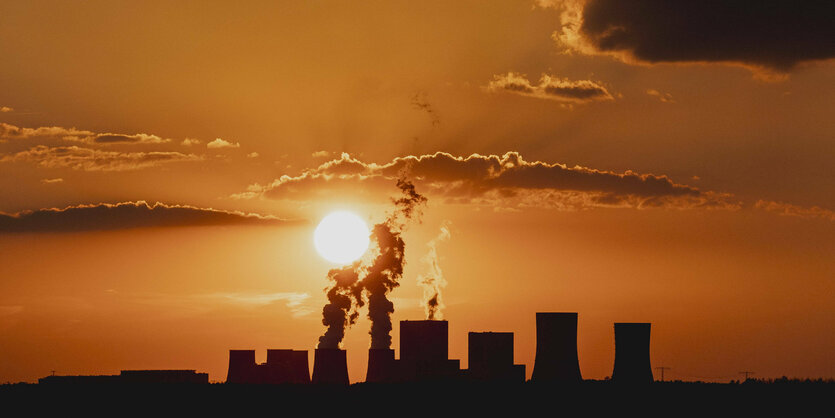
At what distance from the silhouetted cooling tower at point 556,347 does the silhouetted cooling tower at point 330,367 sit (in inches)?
668

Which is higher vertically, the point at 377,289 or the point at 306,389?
the point at 377,289

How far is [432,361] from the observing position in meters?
96.4

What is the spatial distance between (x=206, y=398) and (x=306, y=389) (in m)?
11.3

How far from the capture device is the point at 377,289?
3750 inches

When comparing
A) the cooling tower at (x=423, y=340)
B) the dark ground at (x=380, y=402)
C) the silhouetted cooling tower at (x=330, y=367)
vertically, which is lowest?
the dark ground at (x=380, y=402)

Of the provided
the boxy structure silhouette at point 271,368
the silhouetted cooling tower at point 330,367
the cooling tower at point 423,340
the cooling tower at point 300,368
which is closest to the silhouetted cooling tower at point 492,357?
the cooling tower at point 423,340

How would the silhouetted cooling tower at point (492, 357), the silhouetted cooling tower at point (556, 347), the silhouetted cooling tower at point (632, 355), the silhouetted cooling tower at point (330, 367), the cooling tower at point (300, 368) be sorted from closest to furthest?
1. the silhouetted cooling tower at point (632, 355)
2. the silhouetted cooling tower at point (556, 347)
3. the silhouetted cooling tower at point (330, 367)
4. the cooling tower at point (300, 368)
5. the silhouetted cooling tower at point (492, 357)

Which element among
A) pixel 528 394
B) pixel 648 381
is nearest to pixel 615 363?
pixel 648 381

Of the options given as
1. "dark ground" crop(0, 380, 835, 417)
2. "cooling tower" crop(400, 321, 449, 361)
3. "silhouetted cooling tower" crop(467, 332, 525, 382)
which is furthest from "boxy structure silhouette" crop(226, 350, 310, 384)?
"silhouetted cooling tower" crop(467, 332, 525, 382)

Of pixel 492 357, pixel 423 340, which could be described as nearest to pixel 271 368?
pixel 423 340

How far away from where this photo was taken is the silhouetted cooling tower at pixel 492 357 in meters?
97.1

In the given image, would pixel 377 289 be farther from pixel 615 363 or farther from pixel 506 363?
pixel 615 363

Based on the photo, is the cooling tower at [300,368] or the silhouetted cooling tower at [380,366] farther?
the cooling tower at [300,368]

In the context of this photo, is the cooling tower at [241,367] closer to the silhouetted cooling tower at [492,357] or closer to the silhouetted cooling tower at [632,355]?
the silhouetted cooling tower at [492,357]
